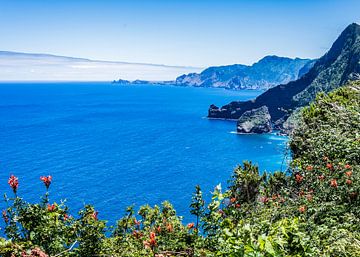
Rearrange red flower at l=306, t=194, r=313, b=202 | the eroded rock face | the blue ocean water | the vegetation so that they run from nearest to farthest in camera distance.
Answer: the vegetation → red flower at l=306, t=194, r=313, b=202 → the blue ocean water → the eroded rock face

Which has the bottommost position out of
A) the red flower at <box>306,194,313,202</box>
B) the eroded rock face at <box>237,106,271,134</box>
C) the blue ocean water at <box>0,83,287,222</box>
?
the blue ocean water at <box>0,83,287,222</box>

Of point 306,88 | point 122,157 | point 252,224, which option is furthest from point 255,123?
point 252,224

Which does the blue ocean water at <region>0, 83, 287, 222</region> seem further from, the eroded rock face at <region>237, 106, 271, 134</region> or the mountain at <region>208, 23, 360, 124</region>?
the mountain at <region>208, 23, 360, 124</region>

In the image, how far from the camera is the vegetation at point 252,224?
4996 mm

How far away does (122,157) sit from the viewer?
274 feet

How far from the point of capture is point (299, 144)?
18.2m

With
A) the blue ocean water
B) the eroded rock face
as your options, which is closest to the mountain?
the eroded rock face

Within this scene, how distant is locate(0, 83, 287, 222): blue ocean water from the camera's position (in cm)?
5919

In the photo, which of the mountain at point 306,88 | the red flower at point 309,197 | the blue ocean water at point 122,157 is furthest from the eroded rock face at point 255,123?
the red flower at point 309,197

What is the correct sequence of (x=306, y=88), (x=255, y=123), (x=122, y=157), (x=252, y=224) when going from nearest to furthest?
(x=252, y=224) → (x=122, y=157) → (x=255, y=123) → (x=306, y=88)

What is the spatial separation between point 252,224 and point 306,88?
166991 millimetres

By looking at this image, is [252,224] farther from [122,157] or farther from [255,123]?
[255,123]

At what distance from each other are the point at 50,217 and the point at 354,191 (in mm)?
8510

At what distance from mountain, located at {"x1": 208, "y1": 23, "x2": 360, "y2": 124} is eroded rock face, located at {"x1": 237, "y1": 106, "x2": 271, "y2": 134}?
12.3 metres
